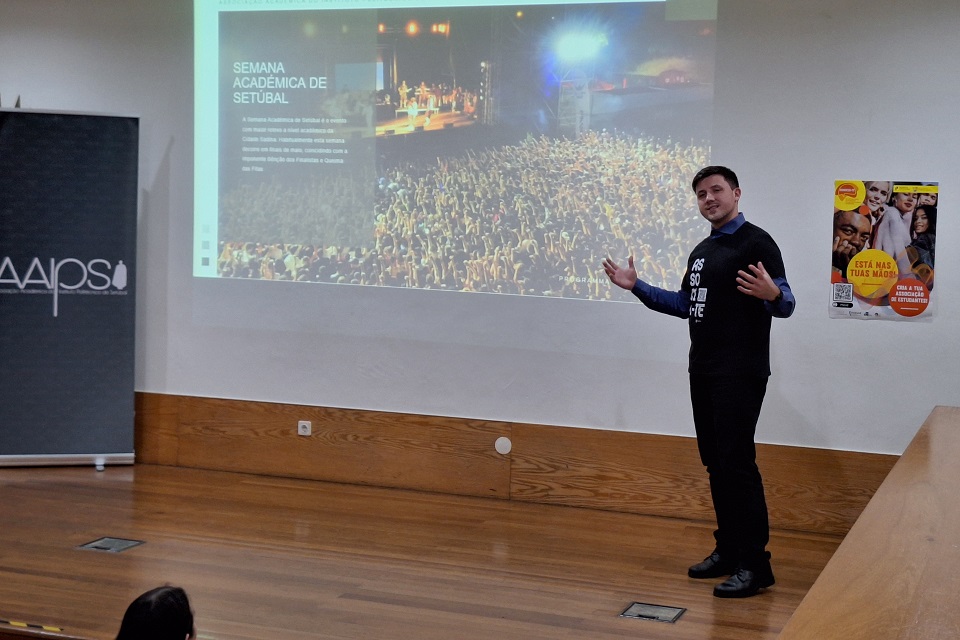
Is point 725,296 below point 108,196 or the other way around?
below

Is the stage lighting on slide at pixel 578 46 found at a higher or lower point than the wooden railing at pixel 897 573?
higher

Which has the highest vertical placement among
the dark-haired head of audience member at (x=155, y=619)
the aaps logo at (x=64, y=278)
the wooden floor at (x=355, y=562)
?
the aaps logo at (x=64, y=278)

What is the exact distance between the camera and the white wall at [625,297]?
172 inches

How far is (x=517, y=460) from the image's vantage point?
4.99m

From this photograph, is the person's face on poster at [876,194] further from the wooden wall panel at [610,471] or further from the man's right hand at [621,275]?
the wooden wall panel at [610,471]

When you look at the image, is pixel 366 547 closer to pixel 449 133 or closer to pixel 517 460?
pixel 517 460

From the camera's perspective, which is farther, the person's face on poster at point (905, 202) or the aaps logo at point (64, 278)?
the aaps logo at point (64, 278)

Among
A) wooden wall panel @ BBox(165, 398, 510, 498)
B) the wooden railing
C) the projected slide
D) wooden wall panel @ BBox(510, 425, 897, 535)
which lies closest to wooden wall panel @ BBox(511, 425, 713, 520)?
wooden wall panel @ BBox(510, 425, 897, 535)

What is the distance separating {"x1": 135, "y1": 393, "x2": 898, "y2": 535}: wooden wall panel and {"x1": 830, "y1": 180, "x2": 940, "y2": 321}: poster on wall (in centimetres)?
65

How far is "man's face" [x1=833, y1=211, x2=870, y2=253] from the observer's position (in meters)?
4.43

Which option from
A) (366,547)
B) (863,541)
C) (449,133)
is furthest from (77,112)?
(863,541)

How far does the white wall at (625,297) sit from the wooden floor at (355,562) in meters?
0.52

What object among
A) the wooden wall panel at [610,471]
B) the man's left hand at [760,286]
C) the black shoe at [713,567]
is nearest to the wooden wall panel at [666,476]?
the wooden wall panel at [610,471]

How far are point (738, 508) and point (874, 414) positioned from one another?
1088 mm
